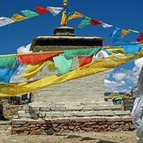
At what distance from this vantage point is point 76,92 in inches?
622

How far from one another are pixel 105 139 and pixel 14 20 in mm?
4497

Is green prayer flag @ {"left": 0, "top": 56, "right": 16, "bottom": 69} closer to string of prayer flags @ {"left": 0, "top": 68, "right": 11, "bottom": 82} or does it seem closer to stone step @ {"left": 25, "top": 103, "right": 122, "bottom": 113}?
string of prayer flags @ {"left": 0, "top": 68, "right": 11, "bottom": 82}

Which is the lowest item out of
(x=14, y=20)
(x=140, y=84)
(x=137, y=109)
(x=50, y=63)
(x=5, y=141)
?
(x=5, y=141)

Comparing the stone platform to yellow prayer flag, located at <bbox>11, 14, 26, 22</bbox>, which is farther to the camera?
the stone platform

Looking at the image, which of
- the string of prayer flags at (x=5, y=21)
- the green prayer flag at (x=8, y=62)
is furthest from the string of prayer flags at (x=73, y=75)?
the string of prayer flags at (x=5, y=21)

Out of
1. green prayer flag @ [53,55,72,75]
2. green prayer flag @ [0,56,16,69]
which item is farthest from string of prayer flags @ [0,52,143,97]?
green prayer flag @ [0,56,16,69]

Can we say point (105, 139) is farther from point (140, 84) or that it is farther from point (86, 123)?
point (140, 84)

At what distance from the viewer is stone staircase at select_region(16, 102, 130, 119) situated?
14.5 m

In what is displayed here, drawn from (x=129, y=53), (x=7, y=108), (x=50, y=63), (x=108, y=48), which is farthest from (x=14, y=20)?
(x=7, y=108)

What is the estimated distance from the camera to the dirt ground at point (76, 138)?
477 inches

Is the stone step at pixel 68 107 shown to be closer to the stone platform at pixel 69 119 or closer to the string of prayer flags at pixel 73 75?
the stone platform at pixel 69 119

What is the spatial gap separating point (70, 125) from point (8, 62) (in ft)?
14.4

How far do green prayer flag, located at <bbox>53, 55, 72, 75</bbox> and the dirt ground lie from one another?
259cm

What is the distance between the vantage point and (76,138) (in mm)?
12688
